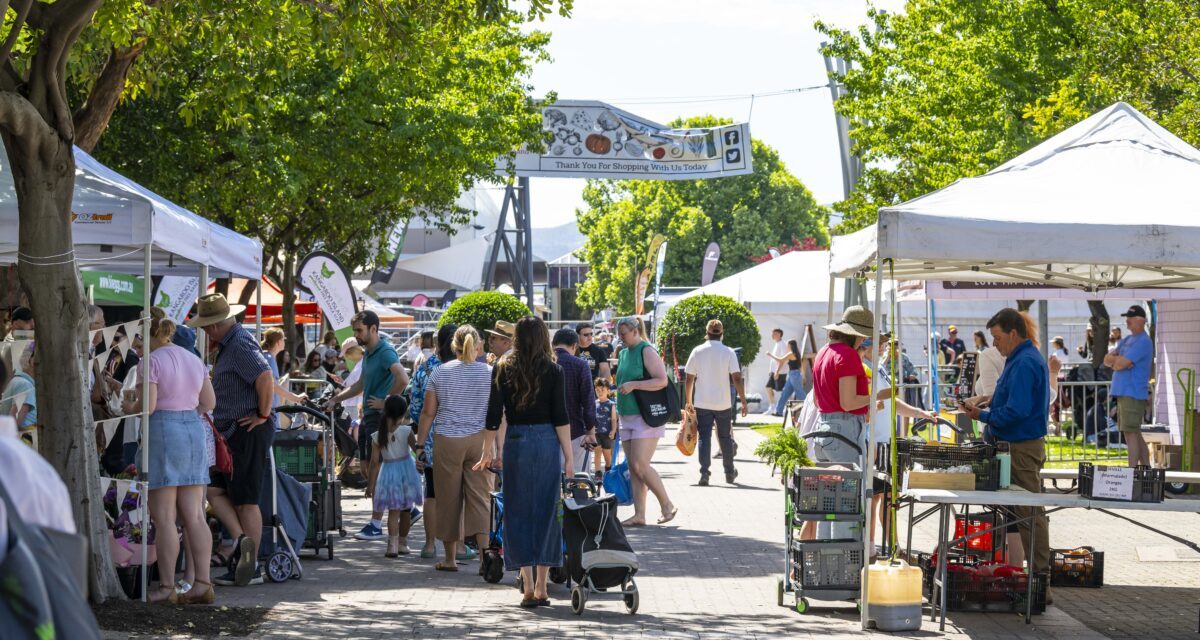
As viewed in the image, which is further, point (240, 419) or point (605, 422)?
point (605, 422)

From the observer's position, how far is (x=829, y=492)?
8.95m

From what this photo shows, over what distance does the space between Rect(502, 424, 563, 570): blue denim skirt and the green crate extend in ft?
9.34

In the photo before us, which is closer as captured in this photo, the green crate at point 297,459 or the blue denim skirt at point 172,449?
the blue denim skirt at point 172,449

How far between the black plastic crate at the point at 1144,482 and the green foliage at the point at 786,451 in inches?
66.5

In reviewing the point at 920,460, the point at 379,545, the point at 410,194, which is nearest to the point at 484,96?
the point at 410,194

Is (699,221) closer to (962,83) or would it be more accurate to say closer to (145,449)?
(962,83)

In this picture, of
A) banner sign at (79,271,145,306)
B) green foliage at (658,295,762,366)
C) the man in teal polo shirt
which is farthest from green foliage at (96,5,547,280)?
green foliage at (658,295,762,366)

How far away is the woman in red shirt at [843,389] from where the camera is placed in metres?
9.85

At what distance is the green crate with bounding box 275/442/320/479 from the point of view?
37.0ft

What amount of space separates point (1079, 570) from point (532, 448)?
421 centimetres

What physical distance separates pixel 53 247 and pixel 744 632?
460cm

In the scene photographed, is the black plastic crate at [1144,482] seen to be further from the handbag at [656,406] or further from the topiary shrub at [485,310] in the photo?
the topiary shrub at [485,310]

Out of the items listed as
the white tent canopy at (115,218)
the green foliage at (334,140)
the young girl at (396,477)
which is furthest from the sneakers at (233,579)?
the green foliage at (334,140)

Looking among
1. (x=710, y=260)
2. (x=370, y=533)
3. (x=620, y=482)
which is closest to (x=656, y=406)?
(x=620, y=482)
